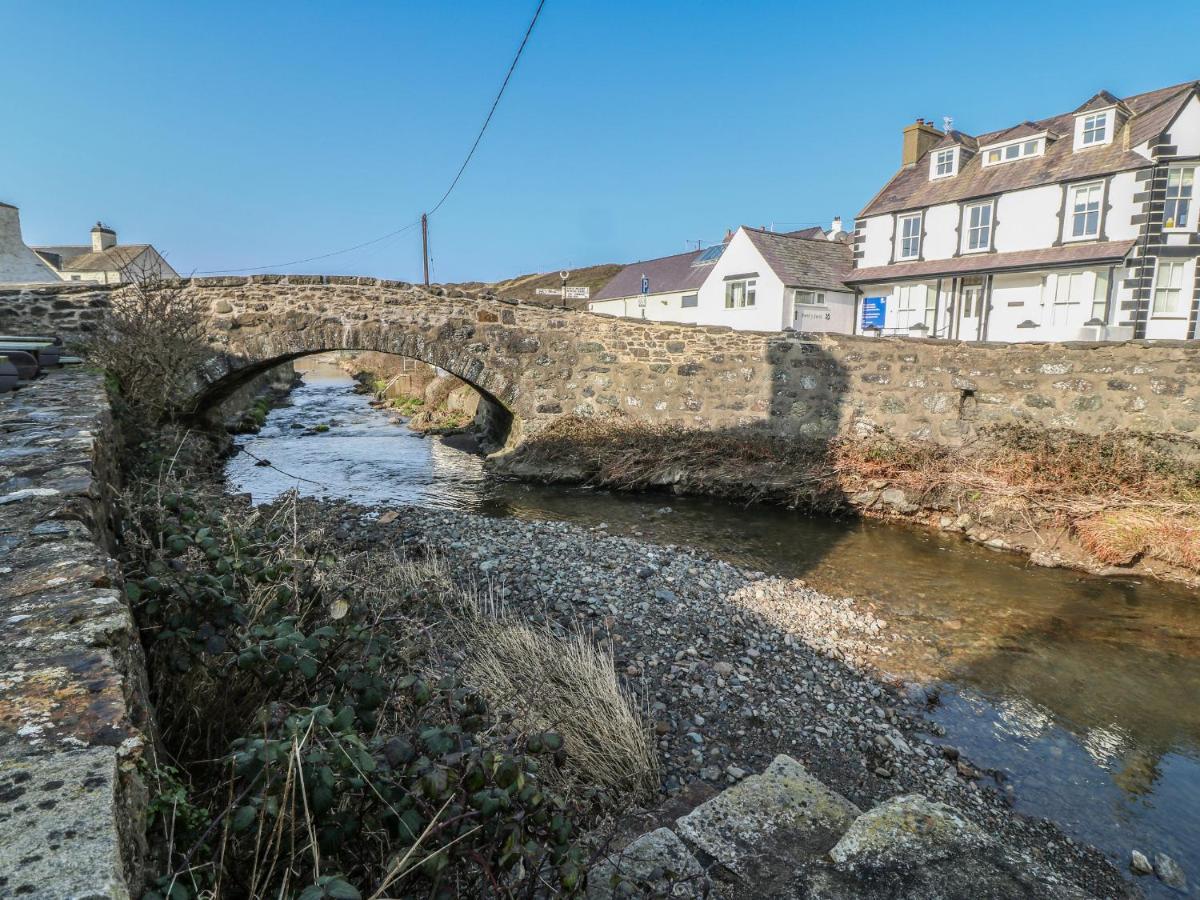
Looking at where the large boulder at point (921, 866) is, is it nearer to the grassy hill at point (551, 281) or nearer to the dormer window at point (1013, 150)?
the dormer window at point (1013, 150)

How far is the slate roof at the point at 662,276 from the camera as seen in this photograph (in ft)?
113

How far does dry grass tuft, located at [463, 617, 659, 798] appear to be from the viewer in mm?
3352

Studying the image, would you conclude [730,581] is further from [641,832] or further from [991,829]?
[641,832]

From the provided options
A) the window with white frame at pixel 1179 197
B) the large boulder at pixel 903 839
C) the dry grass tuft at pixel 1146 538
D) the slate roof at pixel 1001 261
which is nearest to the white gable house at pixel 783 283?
the slate roof at pixel 1001 261

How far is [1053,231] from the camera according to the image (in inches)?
833

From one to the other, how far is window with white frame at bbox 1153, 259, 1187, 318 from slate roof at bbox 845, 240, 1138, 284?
54.1 inches

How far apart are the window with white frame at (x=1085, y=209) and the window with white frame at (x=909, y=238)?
4965 millimetres

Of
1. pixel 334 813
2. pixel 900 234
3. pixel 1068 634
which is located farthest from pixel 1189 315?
pixel 334 813

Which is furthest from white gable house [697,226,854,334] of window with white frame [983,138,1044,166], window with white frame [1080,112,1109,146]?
window with white frame [1080,112,1109,146]

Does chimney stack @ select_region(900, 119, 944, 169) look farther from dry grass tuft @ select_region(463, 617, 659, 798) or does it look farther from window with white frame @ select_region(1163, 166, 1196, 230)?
dry grass tuft @ select_region(463, 617, 659, 798)

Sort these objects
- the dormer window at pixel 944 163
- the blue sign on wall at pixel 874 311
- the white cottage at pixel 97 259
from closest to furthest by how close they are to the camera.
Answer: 1. the dormer window at pixel 944 163
2. the blue sign on wall at pixel 874 311
3. the white cottage at pixel 97 259

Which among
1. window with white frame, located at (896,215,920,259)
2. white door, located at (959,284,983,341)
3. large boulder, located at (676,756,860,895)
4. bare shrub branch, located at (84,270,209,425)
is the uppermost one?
window with white frame, located at (896,215,920,259)

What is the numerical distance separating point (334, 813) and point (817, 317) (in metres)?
27.6

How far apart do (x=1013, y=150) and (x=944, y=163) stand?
2294 millimetres
